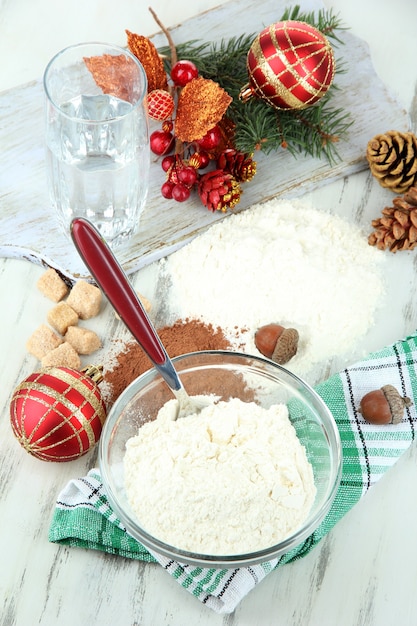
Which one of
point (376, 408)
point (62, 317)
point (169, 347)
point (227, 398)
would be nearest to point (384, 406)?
point (376, 408)

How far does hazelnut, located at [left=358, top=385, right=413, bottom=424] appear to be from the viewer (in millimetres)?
1525

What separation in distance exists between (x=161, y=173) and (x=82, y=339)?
0.49 m

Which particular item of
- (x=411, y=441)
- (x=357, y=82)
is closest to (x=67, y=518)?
(x=411, y=441)

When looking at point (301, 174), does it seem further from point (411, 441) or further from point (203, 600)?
point (203, 600)

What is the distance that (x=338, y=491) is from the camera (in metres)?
1.48

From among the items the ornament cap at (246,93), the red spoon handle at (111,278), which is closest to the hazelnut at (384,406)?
the red spoon handle at (111,278)

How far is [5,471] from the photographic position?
153cm

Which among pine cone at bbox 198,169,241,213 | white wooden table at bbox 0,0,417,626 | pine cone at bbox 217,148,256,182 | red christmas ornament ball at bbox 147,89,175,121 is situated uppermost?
red christmas ornament ball at bbox 147,89,175,121

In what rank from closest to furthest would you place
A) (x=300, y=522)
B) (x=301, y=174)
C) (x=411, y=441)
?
1. (x=300, y=522)
2. (x=411, y=441)
3. (x=301, y=174)

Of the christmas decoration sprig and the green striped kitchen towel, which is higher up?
the christmas decoration sprig

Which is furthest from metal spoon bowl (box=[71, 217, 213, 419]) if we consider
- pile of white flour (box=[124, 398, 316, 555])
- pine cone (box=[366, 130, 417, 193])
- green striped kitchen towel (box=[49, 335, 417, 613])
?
pine cone (box=[366, 130, 417, 193])

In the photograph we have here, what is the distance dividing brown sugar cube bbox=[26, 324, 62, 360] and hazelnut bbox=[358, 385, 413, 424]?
2.06 feet

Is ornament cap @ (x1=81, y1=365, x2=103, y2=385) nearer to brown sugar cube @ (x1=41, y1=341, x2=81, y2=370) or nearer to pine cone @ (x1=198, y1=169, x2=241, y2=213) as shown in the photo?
brown sugar cube @ (x1=41, y1=341, x2=81, y2=370)

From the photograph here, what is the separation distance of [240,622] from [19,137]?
119 centimetres
